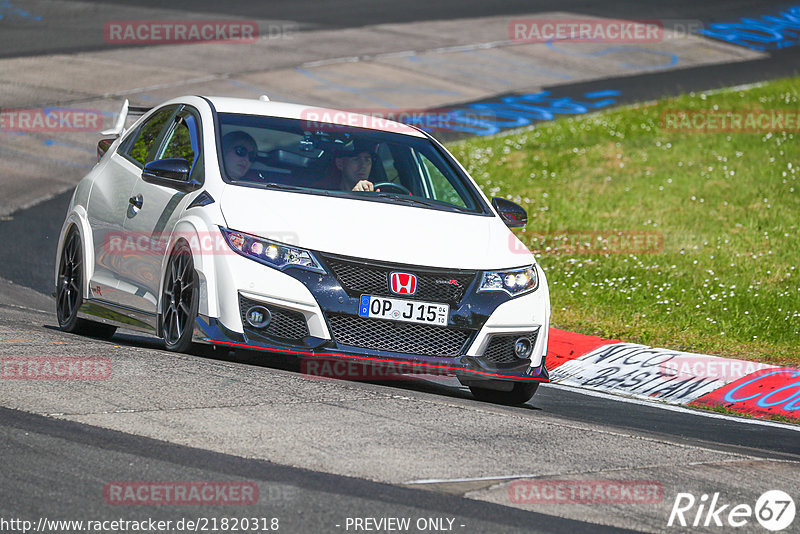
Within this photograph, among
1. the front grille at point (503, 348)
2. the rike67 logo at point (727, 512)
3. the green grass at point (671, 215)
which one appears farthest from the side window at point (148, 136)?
the rike67 logo at point (727, 512)

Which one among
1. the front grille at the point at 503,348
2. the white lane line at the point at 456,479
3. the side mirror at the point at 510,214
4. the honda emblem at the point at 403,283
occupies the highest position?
the side mirror at the point at 510,214

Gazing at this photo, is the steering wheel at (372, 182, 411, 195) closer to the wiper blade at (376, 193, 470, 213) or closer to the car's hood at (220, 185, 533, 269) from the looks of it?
the wiper blade at (376, 193, 470, 213)

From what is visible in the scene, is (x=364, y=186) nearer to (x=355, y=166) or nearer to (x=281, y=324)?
(x=355, y=166)

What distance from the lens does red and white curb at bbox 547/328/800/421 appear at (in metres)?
9.27

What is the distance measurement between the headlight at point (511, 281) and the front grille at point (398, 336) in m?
0.31

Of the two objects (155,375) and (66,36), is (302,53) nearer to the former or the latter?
(66,36)

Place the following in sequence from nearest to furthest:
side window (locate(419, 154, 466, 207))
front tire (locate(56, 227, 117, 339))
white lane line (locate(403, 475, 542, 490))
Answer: white lane line (locate(403, 475, 542, 490)), side window (locate(419, 154, 466, 207)), front tire (locate(56, 227, 117, 339))

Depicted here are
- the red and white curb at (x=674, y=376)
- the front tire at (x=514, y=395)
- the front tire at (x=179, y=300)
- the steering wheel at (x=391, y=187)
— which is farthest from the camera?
the red and white curb at (x=674, y=376)

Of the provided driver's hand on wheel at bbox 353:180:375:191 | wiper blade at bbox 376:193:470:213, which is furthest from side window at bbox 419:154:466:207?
driver's hand on wheel at bbox 353:180:375:191

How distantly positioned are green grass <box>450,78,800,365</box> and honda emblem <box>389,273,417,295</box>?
414 cm

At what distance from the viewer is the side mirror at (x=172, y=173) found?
789 centimetres

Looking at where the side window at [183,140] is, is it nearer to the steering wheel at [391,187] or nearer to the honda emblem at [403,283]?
the steering wheel at [391,187]

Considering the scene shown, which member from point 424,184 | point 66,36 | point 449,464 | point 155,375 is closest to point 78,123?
point 66,36

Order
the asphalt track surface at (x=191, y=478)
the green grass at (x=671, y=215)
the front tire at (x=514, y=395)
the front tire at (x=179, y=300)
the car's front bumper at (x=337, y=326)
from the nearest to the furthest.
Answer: the asphalt track surface at (x=191, y=478) < the car's front bumper at (x=337, y=326) < the front tire at (x=179, y=300) < the front tire at (x=514, y=395) < the green grass at (x=671, y=215)
